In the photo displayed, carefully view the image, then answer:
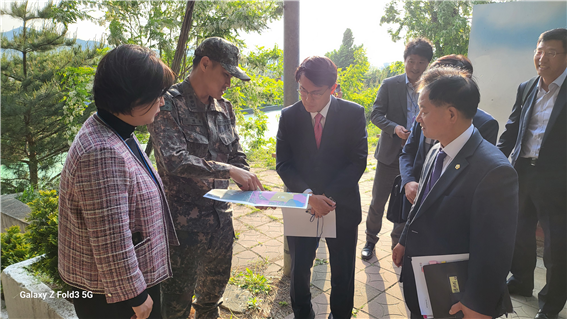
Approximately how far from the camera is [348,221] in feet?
7.79

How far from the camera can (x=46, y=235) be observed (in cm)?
250

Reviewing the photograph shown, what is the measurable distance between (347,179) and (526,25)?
3665 millimetres

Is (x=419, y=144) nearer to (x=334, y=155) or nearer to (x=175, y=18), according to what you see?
(x=334, y=155)

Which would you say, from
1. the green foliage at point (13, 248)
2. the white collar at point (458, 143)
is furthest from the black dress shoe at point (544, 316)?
the green foliage at point (13, 248)

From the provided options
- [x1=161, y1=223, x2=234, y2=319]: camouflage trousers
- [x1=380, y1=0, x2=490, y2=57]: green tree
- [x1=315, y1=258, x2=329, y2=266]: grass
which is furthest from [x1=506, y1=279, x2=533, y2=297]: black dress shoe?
[x1=380, y1=0, x2=490, y2=57]: green tree

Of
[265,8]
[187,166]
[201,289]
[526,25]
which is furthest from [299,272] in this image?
[526,25]

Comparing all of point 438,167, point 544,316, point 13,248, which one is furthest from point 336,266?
point 13,248

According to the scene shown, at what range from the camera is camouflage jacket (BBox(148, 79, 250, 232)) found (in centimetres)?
195

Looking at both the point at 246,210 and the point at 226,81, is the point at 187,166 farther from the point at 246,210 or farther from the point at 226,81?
the point at 246,210

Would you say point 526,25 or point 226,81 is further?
point 526,25

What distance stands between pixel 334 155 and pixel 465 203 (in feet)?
3.24

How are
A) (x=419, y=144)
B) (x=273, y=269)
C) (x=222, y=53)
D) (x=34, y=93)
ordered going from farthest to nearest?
1. (x=34, y=93)
2. (x=273, y=269)
3. (x=419, y=144)
4. (x=222, y=53)

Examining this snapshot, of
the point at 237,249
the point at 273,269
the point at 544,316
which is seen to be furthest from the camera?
the point at 237,249

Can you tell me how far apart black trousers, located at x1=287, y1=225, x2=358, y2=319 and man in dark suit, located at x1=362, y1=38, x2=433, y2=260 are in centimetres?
140
